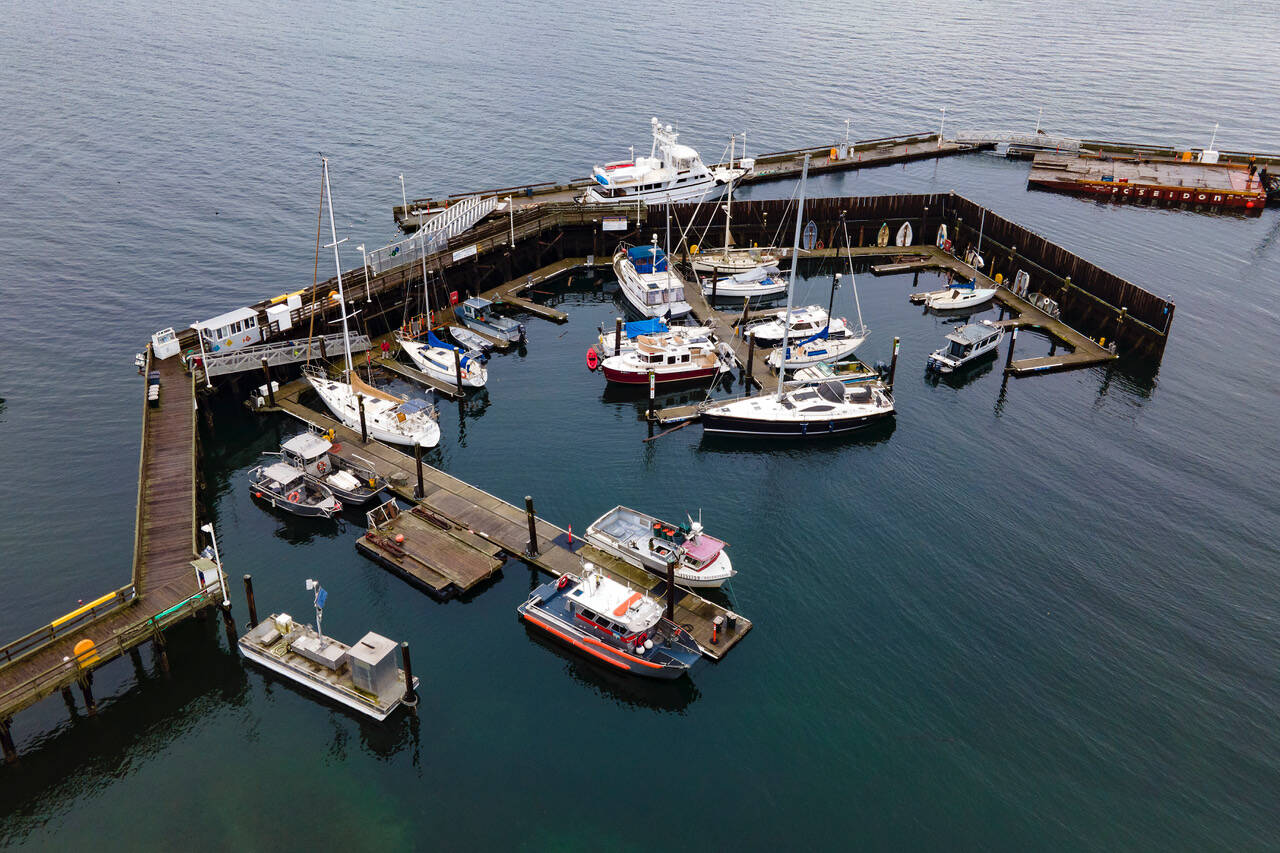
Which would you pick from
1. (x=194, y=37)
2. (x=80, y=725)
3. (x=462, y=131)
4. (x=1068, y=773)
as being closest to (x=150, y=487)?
(x=80, y=725)

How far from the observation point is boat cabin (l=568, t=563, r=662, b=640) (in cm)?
4800

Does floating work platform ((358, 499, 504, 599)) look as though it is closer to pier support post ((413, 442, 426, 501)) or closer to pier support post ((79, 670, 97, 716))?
pier support post ((413, 442, 426, 501))

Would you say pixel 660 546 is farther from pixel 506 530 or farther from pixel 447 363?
pixel 447 363

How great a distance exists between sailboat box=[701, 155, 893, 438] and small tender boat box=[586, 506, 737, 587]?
14811 mm

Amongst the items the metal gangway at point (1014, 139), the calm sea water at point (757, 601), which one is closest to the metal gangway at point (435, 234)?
the calm sea water at point (757, 601)

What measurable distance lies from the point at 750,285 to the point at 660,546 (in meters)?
45.9

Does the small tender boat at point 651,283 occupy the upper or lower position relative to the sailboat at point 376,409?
upper

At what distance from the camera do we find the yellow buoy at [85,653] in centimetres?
4359

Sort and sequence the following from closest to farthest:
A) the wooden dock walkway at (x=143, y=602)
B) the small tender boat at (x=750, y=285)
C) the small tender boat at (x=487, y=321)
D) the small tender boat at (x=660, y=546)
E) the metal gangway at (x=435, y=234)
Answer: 1. the wooden dock walkway at (x=143, y=602)
2. the small tender boat at (x=660, y=546)
3. the small tender boat at (x=487, y=321)
4. the metal gangway at (x=435, y=234)
5. the small tender boat at (x=750, y=285)

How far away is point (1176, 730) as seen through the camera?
148 ft

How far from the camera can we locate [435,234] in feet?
291

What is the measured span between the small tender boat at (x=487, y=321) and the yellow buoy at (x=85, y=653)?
45612 mm

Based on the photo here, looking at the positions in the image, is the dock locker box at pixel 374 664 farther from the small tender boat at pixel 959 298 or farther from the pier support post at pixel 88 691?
the small tender boat at pixel 959 298

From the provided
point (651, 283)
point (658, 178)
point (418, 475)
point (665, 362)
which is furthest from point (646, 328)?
point (658, 178)
